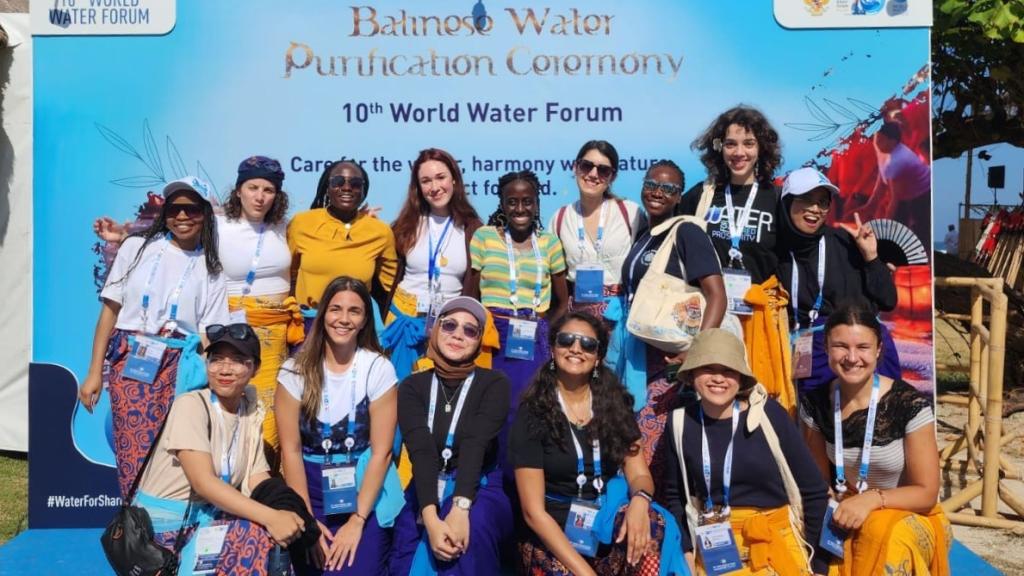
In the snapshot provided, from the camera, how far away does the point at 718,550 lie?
3.00 m

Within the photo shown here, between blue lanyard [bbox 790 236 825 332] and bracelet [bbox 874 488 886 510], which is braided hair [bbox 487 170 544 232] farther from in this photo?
bracelet [bbox 874 488 886 510]

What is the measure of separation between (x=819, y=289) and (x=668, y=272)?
2.03 ft

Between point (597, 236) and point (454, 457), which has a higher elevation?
point (597, 236)

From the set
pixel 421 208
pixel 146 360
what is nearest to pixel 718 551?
pixel 421 208

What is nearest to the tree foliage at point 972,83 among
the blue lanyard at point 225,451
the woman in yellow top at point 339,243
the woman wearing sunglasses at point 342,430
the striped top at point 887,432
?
the striped top at point 887,432

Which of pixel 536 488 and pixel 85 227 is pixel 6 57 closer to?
pixel 85 227

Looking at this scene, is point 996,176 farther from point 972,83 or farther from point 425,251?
point 425,251

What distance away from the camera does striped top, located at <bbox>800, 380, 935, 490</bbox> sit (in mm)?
3084

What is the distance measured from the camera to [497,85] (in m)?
4.51

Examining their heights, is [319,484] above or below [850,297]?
below

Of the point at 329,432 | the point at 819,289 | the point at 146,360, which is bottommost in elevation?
the point at 329,432

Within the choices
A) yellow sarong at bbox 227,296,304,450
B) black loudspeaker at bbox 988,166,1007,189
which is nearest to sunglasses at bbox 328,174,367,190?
yellow sarong at bbox 227,296,304,450

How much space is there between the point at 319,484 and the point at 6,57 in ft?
12.4

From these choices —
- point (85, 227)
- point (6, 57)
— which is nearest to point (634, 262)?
point (85, 227)
